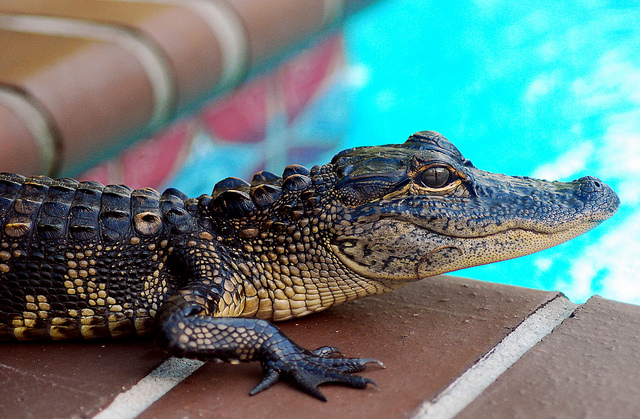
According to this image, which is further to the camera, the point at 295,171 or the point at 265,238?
the point at 295,171

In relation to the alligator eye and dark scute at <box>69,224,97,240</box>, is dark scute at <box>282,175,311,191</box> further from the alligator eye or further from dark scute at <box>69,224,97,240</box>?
dark scute at <box>69,224,97,240</box>

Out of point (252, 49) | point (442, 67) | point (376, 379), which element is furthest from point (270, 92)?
point (376, 379)

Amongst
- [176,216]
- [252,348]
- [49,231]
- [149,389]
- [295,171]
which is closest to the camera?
[149,389]

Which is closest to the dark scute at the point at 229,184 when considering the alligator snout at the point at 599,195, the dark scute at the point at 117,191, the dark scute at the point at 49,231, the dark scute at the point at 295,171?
the dark scute at the point at 295,171

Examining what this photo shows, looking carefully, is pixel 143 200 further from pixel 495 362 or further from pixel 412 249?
pixel 495 362

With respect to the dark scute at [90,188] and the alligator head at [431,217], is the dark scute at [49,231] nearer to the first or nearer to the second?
the dark scute at [90,188]

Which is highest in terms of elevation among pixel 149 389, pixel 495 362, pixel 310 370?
pixel 495 362

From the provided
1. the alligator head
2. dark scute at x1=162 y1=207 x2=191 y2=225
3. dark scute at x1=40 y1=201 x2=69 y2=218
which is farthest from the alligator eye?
dark scute at x1=40 y1=201 x2=69 y2=218

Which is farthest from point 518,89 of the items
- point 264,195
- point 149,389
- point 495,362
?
point 149,389
